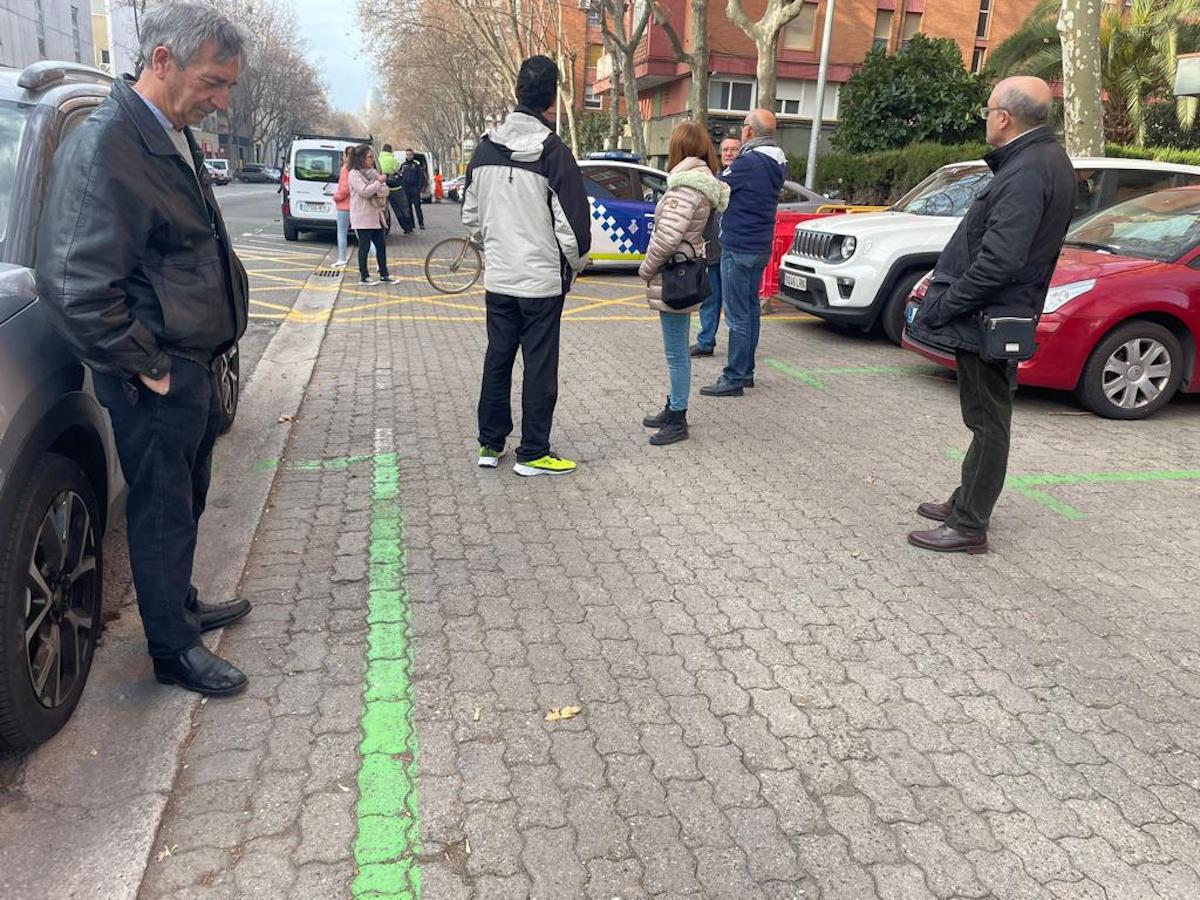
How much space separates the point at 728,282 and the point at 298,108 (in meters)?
103

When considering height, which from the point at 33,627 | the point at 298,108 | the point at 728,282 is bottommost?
the point at 33,627

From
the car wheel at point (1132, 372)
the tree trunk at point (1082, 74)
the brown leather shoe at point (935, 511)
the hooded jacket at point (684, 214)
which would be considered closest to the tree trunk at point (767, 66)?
the tree trunk at point (1082, 74)

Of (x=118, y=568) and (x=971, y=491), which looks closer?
(x=118, y=568)

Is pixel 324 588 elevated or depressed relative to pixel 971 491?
depressed

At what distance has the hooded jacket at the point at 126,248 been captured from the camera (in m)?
2.53

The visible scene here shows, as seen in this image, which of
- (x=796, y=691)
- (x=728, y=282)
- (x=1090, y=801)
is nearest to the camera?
(x=1090, y=801)

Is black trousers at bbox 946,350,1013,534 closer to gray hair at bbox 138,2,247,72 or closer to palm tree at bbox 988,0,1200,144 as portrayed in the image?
gray hair at bbox 138,2,247,72

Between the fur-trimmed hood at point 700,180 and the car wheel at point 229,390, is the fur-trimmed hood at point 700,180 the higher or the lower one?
the higher one

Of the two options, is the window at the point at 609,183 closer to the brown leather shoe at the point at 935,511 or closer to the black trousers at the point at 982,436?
the brown leather shoe at the point at 935,511

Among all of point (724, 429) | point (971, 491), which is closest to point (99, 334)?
point (971, 491)

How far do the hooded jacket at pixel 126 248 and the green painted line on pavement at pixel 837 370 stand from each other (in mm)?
5898

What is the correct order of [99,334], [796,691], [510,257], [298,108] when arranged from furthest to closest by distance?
[298,108] → [510,257] → [796,691] → [99,334]

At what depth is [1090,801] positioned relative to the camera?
2.74 m

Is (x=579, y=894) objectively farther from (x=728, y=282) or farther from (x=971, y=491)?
(x=728, y=282)
